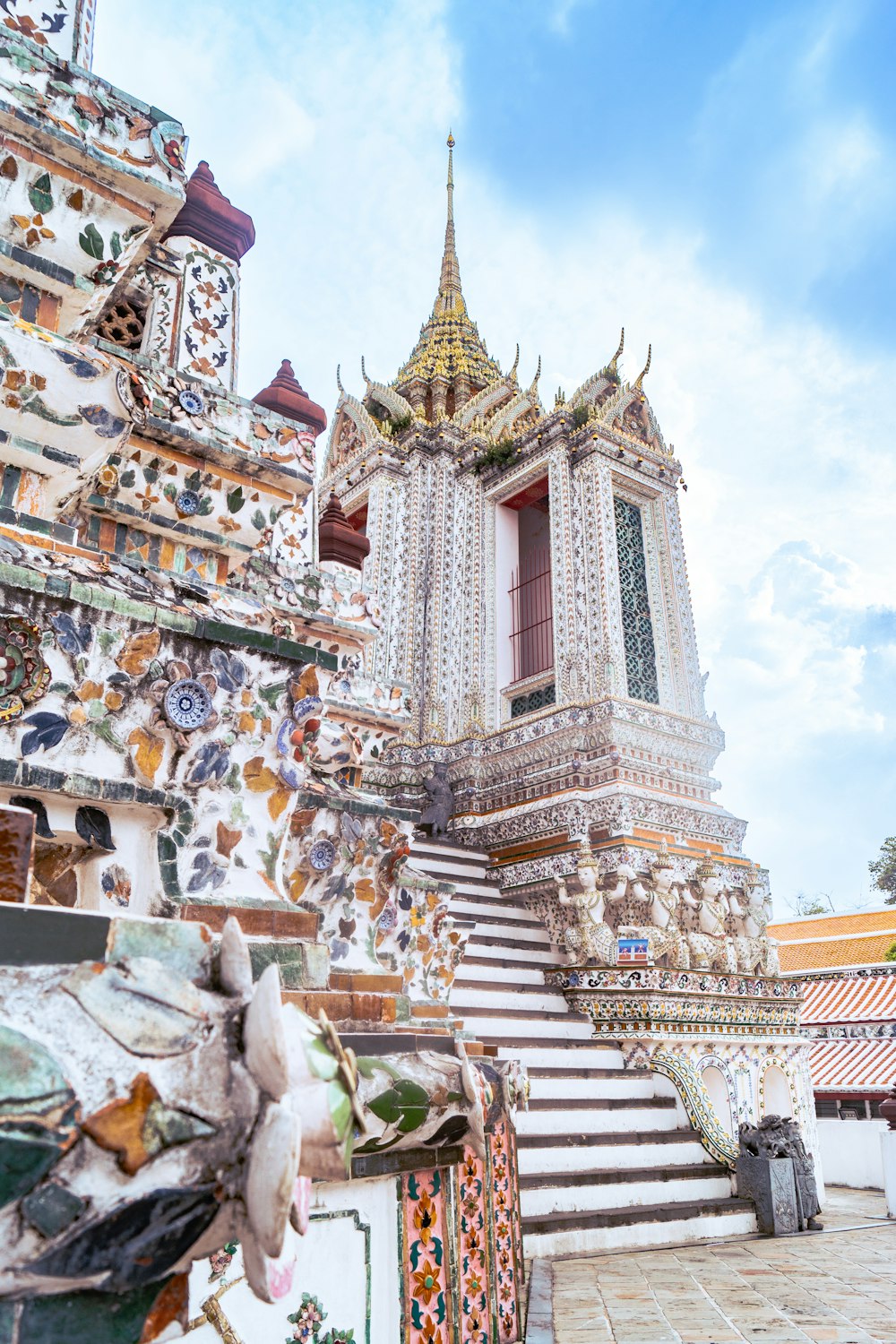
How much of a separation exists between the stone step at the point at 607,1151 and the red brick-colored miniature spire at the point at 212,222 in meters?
4.56

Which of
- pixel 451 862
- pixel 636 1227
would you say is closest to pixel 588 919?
pixel 451 862

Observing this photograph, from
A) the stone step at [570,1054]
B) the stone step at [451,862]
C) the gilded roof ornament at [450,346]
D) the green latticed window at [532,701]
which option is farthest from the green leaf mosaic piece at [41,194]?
the gilded roof ornament at [450,346]

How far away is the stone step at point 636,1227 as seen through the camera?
5.02m

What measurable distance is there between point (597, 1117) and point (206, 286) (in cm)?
505

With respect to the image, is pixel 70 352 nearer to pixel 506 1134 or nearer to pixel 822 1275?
pixel 506 1134

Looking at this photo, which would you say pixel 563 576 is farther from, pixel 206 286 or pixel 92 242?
pixel 92 242

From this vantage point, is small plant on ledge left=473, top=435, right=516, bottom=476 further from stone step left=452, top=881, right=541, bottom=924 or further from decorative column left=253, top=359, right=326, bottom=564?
decorative column left=253, top=359, right=326, bottom=564

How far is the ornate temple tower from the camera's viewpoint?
9.22 metres

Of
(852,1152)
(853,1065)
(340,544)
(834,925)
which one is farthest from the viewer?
(834,925)

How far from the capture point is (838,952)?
12750 mm

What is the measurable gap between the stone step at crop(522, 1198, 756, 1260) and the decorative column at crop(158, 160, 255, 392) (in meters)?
4.20

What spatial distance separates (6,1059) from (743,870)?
Answer: 30.3 feet

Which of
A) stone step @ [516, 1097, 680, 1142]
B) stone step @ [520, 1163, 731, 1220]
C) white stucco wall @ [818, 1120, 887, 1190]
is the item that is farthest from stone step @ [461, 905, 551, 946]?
white stucco wall @ [818, 1120, 887, 1190]

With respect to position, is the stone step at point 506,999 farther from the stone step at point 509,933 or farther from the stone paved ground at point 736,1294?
the stone paved ground at point 736,1294
